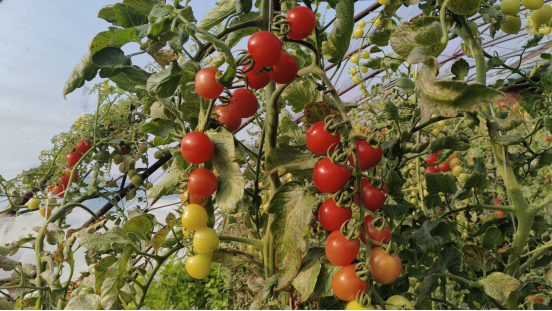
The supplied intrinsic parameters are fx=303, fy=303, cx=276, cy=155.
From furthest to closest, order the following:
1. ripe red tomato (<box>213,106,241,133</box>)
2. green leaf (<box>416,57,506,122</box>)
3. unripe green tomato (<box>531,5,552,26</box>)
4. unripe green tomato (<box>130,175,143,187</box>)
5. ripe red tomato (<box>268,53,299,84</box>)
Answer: unripe green tomato (<box>130,175,143,187</box>) → unripe green tomato (<box>531,5,552,26</box>) → ripe red tomato (<box>213,106,241,133</box>) → ripe red tomato (<box>268,53,299,84</box>) → green leaf (<box>416,57,506,122</box>)

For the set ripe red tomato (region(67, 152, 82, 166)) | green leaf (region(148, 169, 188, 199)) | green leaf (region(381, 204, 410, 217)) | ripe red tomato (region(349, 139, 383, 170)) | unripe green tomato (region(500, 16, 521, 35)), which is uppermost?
ripe red tomato (region(67, 152, 82, 166))

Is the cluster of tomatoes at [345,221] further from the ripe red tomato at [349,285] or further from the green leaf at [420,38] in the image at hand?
the green leaf at [420,38]

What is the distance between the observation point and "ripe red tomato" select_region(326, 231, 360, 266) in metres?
0.33

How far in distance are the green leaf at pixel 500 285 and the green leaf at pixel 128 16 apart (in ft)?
1.96

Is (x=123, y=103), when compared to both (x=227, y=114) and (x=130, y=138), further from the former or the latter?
(x=227, y=114)

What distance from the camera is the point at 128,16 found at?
16.9 inches

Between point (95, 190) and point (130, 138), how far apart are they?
225 mm

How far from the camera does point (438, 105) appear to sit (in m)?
0.28

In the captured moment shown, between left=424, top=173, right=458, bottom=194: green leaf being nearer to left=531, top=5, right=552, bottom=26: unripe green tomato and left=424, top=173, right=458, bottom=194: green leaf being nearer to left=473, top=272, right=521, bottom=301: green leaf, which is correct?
left=473, top=272, right=521, bottom=301: green leaf

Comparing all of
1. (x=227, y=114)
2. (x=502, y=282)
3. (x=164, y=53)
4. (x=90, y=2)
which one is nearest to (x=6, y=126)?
(x=90, y=2)

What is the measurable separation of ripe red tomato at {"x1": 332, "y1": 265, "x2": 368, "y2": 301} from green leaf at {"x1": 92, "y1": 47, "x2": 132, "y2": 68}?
0.40 metres

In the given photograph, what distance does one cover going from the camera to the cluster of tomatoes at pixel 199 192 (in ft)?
1.28

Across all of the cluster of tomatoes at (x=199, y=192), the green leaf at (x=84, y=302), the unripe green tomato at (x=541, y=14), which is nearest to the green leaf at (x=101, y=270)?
the green leaf at (x=84, y=302)

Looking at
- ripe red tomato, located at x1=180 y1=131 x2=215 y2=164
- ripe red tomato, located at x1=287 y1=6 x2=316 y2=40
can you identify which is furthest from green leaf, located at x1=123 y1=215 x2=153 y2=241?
ripe red tomato, located at x1=287 y1=6 x2=316 y2=40
